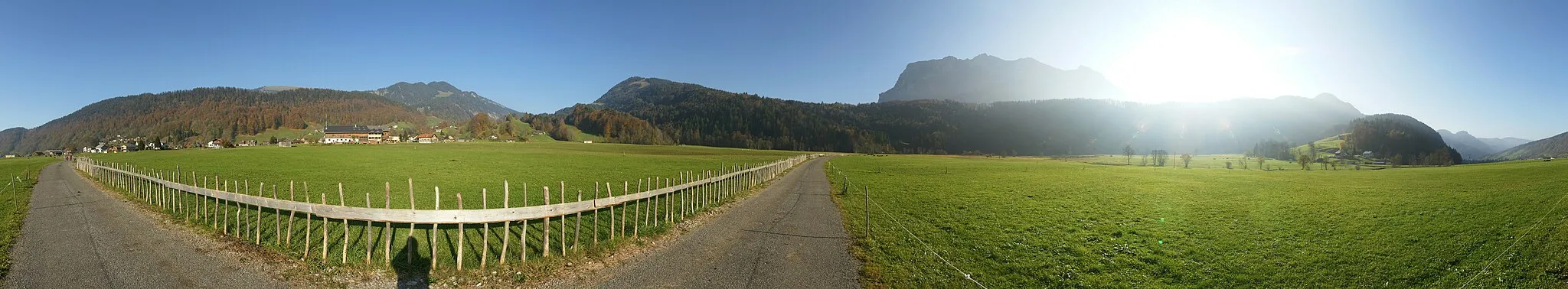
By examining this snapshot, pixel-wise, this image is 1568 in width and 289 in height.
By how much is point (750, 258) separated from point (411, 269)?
23.5 feet

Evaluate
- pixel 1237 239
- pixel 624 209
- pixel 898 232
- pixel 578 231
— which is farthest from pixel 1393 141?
pixel 578 231

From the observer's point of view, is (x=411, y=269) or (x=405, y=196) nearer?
(x=411, y=269)

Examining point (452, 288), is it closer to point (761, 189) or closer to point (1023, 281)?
point (1023, 281)

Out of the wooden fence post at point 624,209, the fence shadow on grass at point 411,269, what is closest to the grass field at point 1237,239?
the wooden fence post at point 624,209

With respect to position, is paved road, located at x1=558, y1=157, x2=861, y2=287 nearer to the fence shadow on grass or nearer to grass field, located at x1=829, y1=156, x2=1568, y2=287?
grass field, located at x1=829, y1=156, x2=1568, y2=287

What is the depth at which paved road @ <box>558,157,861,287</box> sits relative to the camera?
1053 cm

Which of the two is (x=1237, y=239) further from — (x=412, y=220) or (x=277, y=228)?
(x=277, y=228)

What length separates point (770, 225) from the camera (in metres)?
17.2

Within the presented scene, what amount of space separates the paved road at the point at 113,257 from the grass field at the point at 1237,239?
13725 millimetres

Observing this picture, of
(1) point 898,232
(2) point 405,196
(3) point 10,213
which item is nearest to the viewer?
(1) point 898,232

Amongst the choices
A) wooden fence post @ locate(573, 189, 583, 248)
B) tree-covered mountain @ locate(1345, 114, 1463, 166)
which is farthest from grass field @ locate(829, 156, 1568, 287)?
tree-covered mountain @ locate(1345, 114, 1463, 166)

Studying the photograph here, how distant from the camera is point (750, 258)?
12.4 metres

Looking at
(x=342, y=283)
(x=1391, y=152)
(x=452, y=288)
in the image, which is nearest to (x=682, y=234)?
(x=452, y=288)

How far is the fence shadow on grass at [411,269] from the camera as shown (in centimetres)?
1022
